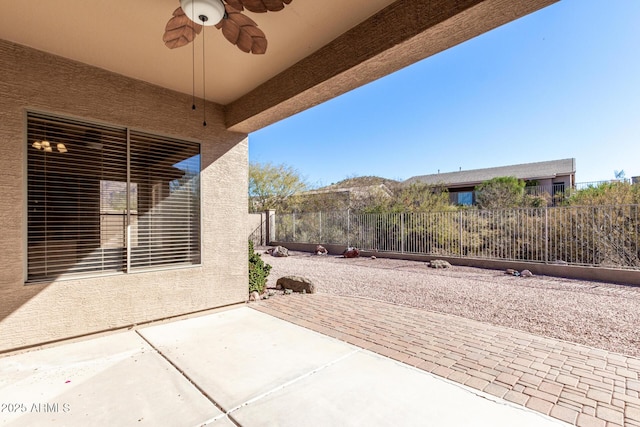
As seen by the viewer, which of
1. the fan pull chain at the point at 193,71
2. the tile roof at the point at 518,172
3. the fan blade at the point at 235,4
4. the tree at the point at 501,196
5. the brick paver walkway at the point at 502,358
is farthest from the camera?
the tile roof at the point at 518,172

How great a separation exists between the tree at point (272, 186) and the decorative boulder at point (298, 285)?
42.4 feet

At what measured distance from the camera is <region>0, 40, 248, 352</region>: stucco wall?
2.99 metres

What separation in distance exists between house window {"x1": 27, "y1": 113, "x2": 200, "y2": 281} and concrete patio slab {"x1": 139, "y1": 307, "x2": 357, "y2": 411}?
1114 millimetres

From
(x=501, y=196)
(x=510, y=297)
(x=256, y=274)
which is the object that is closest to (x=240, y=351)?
(x=256, y=274)

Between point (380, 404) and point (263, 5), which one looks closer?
point (380, 404)

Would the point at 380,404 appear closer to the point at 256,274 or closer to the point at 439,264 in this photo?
the point at 256,274

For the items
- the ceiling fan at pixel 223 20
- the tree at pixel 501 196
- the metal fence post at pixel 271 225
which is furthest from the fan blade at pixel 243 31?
the metal fence post at pixel 271 225

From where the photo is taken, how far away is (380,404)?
2133 millimetres

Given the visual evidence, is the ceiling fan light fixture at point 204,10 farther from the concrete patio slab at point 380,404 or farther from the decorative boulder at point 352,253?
the decorative boulder at point 352,253

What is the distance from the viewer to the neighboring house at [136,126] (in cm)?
256

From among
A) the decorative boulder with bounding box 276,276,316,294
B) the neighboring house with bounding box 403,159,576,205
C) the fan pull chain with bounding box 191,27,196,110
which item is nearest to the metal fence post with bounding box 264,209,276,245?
the neighboring house with bounding box 403,159,576,205

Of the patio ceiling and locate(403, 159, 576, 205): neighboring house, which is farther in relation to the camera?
locate(403, 159, 576, 205): neighboring house

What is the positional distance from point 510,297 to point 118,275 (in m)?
6.61

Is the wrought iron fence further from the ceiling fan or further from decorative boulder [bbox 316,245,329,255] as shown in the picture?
the ceiling fan
